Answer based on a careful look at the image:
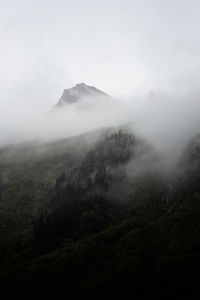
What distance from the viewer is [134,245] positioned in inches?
5226

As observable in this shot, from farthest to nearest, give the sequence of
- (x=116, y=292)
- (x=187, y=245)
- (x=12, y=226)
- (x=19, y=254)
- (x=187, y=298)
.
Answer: (x=12, y=226) → (x=19, y=254) → (x=187, y=245) → (x=116, y=292) → (x=187, y=298)

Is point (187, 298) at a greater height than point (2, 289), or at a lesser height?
lesser

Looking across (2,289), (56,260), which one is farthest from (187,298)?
(2,289)

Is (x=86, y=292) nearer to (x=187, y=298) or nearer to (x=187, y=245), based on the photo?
(x=187, y=298)

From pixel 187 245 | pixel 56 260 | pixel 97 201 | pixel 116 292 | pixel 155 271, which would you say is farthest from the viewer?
pixel 97 201

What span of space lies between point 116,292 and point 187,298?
30.1 meters

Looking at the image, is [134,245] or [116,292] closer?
[116,292]

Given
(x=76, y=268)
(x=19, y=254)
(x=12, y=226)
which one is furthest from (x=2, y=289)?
(x=12, y=226)

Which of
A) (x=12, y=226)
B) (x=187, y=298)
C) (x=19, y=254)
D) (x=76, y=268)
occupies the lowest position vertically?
(x=187, y=298)

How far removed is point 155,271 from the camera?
107 metres

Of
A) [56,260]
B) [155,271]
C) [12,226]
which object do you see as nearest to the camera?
[155,271]

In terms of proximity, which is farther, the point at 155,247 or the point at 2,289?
the point at 155,247

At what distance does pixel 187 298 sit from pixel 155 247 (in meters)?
35.3

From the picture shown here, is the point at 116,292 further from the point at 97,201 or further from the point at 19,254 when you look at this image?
the point at 97,201
